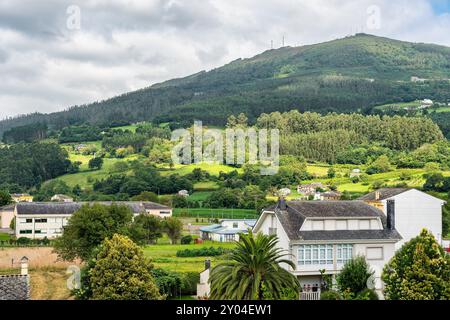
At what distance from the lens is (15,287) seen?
21969 mm

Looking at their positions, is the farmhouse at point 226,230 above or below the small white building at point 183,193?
below

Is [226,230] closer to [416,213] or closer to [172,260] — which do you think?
[172,260]

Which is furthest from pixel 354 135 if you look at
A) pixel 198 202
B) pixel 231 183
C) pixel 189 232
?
pixel 189 232

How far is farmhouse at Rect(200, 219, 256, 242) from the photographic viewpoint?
6297 centimetres

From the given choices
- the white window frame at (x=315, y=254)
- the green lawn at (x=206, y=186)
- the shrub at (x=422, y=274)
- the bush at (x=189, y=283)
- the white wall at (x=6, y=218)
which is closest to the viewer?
the shrub at (x=422, y=274)

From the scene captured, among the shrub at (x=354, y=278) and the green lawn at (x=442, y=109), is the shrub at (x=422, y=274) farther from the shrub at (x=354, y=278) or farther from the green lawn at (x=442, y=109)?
the green lawn at (x=442, y=109)

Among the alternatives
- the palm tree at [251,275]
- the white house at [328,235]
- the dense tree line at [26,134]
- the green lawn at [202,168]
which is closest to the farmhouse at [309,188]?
the green lawn at [202,168]

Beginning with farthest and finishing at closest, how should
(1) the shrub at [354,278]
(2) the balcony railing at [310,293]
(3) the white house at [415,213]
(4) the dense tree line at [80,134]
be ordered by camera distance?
1. (4) the dense tree line at [80,134]
2. (3) the white house at [415,213]
3. (2) the balcony railing at [310,293]
4. (1) the shrub at [354,278]

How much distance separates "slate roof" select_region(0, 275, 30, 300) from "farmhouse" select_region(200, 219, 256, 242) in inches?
1578

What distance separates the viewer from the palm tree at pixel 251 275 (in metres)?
22.6

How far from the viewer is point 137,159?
12988cm

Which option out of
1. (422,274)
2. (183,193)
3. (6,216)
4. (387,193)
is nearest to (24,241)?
(6,216)

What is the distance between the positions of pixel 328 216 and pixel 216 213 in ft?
168

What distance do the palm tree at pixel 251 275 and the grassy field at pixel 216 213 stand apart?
5492 cm
